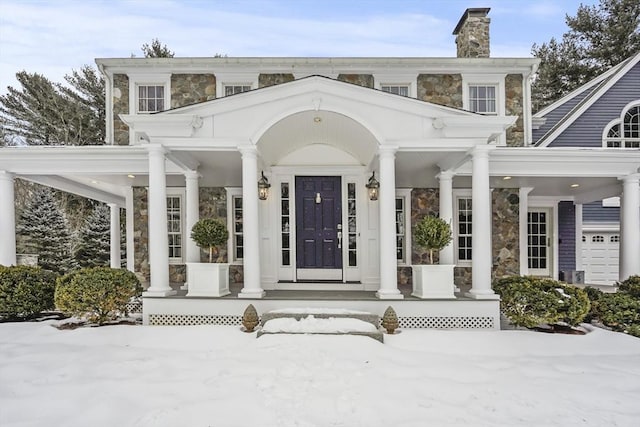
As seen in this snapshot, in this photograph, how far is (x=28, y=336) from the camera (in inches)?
210

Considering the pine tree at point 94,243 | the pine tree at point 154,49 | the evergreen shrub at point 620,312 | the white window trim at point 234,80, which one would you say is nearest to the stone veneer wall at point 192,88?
the white window trim at point 234,80

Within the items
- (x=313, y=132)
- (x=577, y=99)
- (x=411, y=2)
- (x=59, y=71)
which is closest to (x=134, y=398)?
(x=313, y=132)

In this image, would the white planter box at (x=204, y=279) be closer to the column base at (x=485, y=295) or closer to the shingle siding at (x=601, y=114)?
the column base at (x=485, y=295)

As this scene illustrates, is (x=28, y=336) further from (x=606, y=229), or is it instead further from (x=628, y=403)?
(x=606, y=229)

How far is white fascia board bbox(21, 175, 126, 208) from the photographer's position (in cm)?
766

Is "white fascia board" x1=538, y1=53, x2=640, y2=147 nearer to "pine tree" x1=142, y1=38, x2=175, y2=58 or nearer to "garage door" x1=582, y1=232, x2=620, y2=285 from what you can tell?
"garage door" x1=582, y1=232, x2=620, y2=285

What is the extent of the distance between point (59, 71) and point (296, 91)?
52539 millimetres

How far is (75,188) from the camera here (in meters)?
8.73

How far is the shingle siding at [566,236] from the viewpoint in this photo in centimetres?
995

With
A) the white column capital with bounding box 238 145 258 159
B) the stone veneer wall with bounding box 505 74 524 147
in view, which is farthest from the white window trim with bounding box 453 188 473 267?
the white column capital with bounding box 238 145 258 159

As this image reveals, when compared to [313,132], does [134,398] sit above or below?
below

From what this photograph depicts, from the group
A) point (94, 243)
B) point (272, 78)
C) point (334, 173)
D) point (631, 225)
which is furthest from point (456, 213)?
point (94, 243)

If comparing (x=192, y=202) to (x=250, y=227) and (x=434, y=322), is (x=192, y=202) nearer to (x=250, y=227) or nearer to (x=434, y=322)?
(x=250, y=227)

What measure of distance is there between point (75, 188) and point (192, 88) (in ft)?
12.1
